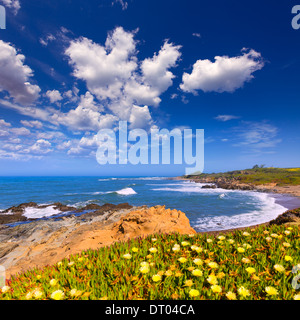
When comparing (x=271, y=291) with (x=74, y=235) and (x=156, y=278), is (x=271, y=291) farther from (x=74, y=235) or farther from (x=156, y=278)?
(x=74, y=235)

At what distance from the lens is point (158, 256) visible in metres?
3.00

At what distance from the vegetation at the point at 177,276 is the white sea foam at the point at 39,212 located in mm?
23638

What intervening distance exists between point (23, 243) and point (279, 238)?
1547 cm

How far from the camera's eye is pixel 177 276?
2420mm

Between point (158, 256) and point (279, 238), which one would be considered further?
point (279, 238)

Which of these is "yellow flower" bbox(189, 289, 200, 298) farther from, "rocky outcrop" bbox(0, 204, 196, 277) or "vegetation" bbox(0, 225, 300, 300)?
"rocky outcrop" bbox(0, 204, 196, 277)

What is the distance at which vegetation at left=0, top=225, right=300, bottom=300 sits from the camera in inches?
81.3

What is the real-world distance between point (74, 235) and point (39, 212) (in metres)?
18.2

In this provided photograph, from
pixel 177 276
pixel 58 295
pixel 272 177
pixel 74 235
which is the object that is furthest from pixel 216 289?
pixel 272 177

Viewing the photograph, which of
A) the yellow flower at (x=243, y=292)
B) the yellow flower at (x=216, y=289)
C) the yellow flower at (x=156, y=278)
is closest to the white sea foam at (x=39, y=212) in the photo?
the yellow flower at (x=156, y=278)

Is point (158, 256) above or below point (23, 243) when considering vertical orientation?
above

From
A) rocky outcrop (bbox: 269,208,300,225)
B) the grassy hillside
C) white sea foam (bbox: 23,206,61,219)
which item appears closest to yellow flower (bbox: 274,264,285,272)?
rocky outcrop (bbox: 269,208,300,225)
